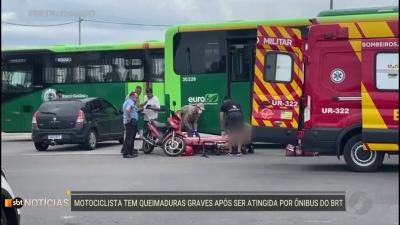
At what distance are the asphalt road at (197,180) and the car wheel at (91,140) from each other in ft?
1.69

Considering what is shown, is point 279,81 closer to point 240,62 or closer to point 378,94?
point 378,94

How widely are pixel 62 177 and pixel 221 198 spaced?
383cm

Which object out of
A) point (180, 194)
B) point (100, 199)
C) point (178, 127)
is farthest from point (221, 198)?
point (178, 127)

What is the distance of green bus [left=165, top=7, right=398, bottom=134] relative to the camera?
16328mm

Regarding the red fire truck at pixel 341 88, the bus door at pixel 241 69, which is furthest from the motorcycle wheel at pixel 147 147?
the red fire truck at pixel 341 88

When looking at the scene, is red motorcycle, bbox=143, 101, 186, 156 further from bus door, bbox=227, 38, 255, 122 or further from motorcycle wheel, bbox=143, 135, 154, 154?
bus door, bbox=227, 38, 255, 122

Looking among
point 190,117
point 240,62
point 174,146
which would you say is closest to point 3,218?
point 174,146

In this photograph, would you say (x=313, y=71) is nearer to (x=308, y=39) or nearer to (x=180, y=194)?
(x=308, y=39)

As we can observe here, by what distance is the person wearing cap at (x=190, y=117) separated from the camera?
15891 millimetres

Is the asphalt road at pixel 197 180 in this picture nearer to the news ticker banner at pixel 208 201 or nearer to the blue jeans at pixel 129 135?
the news ticker banner at pixel 208 201

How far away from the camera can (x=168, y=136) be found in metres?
15.1

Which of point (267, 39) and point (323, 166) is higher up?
point (267, 39)

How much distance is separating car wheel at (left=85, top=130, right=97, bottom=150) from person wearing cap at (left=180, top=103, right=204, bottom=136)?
293 centimetres

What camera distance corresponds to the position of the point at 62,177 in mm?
11094
